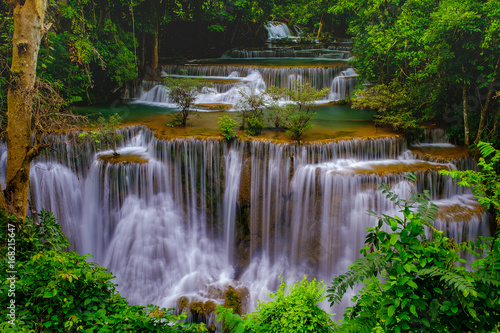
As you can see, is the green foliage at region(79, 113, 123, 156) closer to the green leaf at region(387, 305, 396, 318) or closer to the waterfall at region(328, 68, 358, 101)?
the green leaf at region(387, 305, 396, 318)

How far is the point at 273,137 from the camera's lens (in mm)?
10258

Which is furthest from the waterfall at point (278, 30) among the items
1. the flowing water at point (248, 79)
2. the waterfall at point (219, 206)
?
the waterfall at point (219, 206)

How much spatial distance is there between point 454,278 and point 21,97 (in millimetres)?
6357

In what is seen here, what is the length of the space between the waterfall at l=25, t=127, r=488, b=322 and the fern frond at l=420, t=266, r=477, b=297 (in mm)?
5963

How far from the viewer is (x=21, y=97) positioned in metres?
5.36

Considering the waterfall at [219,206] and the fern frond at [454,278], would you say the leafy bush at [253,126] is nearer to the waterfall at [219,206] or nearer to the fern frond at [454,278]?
the waterfall at [219,206]

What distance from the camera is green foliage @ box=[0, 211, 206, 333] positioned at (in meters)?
3.79

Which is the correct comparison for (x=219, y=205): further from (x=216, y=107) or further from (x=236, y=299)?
(x=216, y=107)

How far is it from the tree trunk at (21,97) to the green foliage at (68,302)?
4.56 ft

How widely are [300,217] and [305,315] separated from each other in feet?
17.3

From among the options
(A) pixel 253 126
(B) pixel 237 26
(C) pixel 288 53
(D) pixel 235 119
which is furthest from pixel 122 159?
(B) pixel 237 26

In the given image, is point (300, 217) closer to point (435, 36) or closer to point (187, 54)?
point (435, 36)

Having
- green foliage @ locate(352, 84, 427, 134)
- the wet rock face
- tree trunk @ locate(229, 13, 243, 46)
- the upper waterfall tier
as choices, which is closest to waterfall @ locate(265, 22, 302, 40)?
tree trunk @ locate(229, 13, 243, 46)

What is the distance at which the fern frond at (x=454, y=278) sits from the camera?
2780 mm
